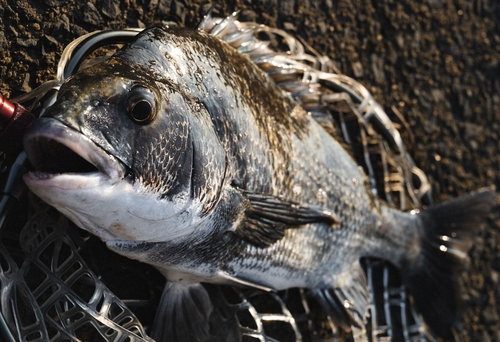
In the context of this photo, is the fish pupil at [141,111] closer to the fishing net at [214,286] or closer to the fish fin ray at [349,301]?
the fishing net at [214,286]

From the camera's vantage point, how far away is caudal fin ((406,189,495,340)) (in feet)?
6.50

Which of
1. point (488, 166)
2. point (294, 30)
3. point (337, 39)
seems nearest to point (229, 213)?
point (294, 30)

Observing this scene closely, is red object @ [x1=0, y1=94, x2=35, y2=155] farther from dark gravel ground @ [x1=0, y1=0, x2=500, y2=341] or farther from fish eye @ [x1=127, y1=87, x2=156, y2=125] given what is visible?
dark gravel ground @ [x1=0, y1=0, x2=500, y2=341]

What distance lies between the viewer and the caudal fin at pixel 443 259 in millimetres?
1980

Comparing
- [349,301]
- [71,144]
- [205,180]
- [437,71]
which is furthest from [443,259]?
[71,144]

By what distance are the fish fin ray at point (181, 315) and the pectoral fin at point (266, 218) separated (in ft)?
0.76

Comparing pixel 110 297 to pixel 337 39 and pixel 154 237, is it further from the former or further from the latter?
pixel 337 39

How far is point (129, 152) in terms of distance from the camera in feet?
3.49

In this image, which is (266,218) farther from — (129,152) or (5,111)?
(5,111)

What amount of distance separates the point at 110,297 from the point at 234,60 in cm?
63

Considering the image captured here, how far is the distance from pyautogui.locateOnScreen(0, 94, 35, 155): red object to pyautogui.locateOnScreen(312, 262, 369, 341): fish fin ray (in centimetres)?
94

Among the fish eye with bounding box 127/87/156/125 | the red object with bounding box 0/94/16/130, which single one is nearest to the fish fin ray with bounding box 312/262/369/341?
the fish eye with bounding box 127/87/156/125

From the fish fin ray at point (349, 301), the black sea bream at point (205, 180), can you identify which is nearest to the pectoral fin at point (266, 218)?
the black sea bream at point (205, 180)

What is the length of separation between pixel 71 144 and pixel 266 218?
21.4 inches
